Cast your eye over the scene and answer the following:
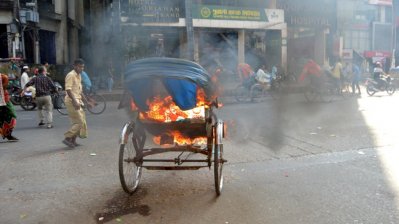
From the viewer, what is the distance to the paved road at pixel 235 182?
3279 millimetres

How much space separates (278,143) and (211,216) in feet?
10.0

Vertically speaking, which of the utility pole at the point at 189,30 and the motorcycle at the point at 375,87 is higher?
the utility pole at the point at 189,30

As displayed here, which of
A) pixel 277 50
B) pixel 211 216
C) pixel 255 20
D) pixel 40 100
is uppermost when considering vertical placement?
pixel 255 20

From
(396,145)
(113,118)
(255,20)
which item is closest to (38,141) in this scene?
(113,118)

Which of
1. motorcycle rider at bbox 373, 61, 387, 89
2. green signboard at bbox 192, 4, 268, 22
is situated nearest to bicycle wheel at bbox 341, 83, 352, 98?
motorcycle rider at bbox 373, 61, 387, 89

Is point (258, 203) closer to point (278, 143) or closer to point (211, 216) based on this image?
point (211, 216)

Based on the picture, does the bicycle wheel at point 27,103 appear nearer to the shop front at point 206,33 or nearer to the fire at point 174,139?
the shop front at point 206,33

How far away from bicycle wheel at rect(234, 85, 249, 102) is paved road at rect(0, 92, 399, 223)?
5376mm

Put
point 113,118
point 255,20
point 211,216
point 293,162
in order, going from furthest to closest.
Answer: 1. point 255,20
2. point 113,118
3. point 293,162
4. point 211,216

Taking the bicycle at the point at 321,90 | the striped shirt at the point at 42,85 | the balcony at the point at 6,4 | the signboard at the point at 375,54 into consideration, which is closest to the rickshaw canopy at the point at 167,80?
the striped shirt at the point at 42,85

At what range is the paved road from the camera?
129 inches

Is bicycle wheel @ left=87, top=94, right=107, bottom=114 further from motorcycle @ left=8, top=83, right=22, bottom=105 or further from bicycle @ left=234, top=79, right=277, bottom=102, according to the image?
bicycle @ left=234, top=79, right=277, bottom=102

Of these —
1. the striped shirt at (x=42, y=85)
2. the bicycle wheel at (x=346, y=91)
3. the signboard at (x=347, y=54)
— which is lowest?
the bicycle wheel at (x=346, y=91)

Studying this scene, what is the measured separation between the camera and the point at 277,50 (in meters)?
20.4
